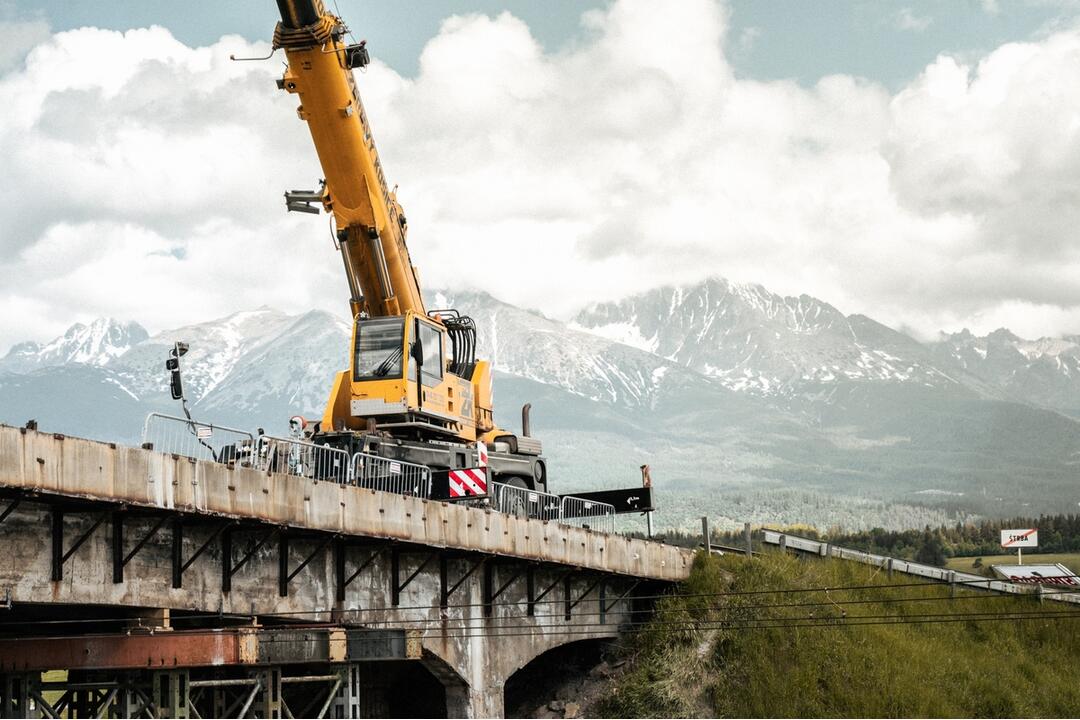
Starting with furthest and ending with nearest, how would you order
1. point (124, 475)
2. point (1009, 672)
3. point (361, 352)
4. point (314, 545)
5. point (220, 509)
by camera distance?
point (1009, 672) → point (361, 352) → point (314, 545) → point (220, 509) → point (124, 475)

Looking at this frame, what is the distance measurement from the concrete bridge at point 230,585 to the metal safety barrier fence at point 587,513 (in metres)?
5.19

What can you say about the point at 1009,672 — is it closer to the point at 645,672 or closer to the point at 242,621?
the point at 645,672

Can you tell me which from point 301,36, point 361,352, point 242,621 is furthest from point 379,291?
point 242,621

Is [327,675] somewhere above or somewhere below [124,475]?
below

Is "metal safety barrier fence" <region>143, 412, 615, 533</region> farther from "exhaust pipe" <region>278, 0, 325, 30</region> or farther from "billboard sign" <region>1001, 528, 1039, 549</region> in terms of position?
"billboard sign" <region>1001, 528, 1039, 549</region>

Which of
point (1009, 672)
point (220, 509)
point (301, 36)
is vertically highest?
point (301, 36)

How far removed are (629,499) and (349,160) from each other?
14.3 metres

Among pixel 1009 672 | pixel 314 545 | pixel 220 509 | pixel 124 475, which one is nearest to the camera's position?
pixel 124 475

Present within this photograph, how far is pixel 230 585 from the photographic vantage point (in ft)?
95.7

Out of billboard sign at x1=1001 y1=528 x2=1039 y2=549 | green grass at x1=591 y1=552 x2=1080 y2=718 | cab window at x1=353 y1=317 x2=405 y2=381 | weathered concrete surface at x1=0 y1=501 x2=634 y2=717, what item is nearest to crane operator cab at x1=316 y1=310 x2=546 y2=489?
cab window at x1=353 y1=317 x2=405 y2=381

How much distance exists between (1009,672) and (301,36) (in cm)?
2709

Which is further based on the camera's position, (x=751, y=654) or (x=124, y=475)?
(x=751, y=654)

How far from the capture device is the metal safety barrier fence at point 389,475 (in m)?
36.2

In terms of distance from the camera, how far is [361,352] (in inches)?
1591
